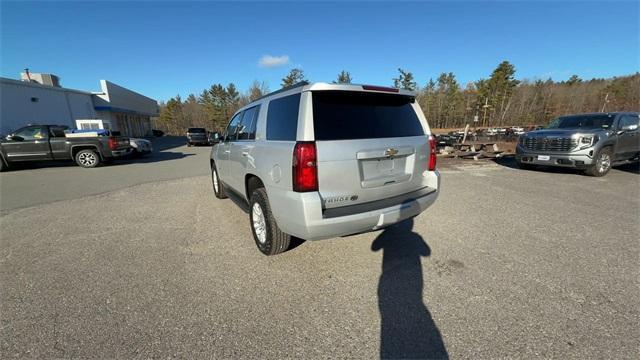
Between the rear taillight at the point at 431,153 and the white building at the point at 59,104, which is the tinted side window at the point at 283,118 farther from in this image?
the white building at the point at 59,104

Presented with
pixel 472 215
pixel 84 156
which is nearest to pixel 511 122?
pixel 472 215

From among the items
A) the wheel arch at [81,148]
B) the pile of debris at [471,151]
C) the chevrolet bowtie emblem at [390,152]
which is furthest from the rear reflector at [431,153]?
the wheel arch at [81,148]

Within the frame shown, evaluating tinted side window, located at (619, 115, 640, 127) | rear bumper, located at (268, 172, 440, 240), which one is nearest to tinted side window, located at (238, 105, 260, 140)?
rear bumper, located at (268, 172, 440, 240)

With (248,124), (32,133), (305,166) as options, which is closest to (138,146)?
(32,133)

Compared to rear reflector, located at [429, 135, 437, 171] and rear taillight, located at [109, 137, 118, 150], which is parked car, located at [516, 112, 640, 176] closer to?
rear reflector, located at [429, 135, 437, 171]

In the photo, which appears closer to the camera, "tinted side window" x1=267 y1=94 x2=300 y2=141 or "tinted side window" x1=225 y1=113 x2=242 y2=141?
"tinted side window" x1=267 y1=94 x2=300 y2=141

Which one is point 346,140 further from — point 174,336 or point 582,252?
point 582,252

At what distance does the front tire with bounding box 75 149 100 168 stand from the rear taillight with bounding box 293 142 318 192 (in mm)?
12305

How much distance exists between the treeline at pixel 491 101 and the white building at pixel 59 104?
21.4 meters

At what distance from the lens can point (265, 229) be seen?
10.1 ft

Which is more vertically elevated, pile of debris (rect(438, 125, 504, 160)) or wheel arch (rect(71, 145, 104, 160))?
wheel arch (rect(71, 145, 104, 160))

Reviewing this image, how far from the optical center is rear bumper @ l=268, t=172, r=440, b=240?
7.64 feet

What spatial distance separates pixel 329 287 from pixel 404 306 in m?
0.73

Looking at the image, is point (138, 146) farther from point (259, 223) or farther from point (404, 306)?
point (404, 306)
